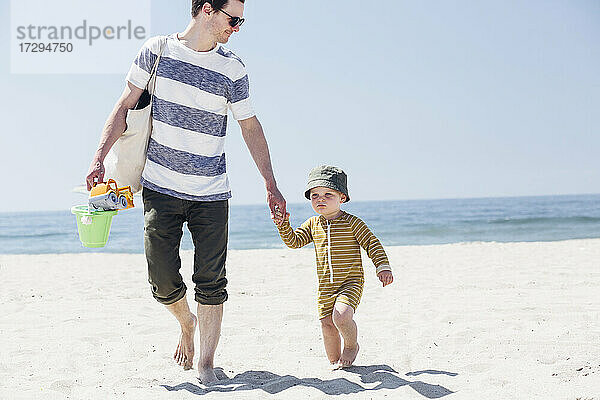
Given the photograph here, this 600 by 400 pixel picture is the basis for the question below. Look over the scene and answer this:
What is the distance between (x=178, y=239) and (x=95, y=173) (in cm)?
62

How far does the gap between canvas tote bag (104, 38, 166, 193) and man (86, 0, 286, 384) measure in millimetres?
37

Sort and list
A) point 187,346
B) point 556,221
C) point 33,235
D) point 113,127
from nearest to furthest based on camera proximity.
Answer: point 113,127 → point 187,346 → point 556,221 → point 33,235

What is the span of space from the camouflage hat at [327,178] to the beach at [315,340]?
3.71 feet

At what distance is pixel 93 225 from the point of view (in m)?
3.48

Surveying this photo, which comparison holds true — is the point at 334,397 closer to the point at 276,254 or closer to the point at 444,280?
the point at 444,280

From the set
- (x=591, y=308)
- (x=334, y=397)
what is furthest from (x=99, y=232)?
(x=591, y=308)

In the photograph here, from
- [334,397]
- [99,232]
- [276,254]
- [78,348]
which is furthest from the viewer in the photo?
[276,254]

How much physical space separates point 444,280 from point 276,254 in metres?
5.06

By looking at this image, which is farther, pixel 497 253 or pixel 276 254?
pixel 276 254

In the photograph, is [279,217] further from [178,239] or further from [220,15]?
[220,15]

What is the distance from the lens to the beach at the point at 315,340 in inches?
134

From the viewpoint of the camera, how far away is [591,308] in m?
5.25

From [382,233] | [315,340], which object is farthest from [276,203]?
[382,233]

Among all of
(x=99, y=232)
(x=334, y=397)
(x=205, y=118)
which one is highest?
(x=205, y=118)
